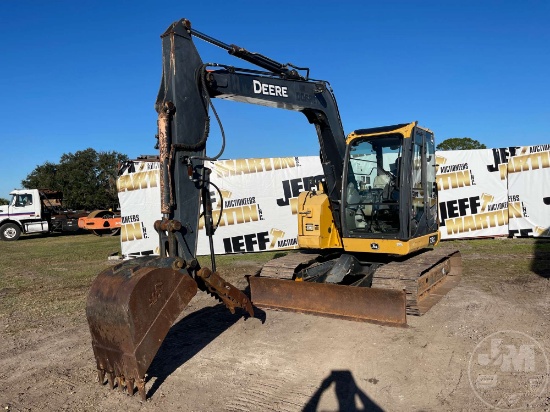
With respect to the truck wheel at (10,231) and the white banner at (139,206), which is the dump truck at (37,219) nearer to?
the truck wheel at (10,231)

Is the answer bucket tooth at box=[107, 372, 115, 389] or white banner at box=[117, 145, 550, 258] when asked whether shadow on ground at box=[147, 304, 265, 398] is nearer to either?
bucket tooth at box=[107, 372, 115, 389]

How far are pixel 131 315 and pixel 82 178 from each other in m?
42.0

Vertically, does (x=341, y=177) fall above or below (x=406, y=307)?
above

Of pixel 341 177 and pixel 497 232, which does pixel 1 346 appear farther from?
pixel 497 232

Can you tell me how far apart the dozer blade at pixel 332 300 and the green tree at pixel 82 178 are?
35.0 meters

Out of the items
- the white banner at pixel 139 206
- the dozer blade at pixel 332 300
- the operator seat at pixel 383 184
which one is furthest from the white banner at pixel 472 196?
the dozer blade at pixel 332 300

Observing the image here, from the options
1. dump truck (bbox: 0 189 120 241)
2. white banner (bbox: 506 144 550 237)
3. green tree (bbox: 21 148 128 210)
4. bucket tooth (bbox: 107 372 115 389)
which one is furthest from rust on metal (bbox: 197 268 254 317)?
green tree (bbox: 21 148 128 210)

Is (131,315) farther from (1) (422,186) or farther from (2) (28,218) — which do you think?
(2) (28,218)

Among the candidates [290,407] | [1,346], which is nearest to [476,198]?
[290,407]

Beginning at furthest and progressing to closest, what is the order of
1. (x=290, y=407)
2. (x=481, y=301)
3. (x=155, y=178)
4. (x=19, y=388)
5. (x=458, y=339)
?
(x=155, y=178), (x=481, y=301), (x=458, y=339), (x=19, y=388), (x=290, y=407)

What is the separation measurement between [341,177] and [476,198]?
9.70 metres

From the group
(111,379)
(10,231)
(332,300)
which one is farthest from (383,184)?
(10,231)

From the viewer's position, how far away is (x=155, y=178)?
14875 mm

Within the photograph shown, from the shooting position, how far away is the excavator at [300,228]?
13.9ft
